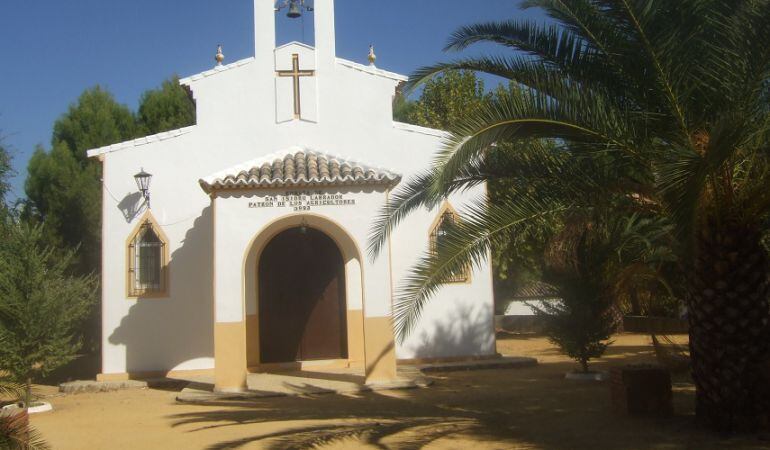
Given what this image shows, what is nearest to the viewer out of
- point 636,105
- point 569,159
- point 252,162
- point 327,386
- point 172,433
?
point 636,105

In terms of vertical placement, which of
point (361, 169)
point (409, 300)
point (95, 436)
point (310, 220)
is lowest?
point (95, 436)

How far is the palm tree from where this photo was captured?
7.52m

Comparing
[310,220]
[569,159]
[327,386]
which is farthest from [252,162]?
[569,159]

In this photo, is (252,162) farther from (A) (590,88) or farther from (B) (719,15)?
(B) (719,15)

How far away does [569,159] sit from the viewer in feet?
28.6

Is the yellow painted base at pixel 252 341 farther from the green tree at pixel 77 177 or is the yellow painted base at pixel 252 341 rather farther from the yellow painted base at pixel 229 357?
the green tree at pixel 77 177

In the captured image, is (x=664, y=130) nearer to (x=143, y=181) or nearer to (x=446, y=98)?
(x=143, y=181)

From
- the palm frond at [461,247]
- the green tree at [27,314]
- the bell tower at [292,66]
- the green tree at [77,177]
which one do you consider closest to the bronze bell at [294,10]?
the bell tower at [292,66]

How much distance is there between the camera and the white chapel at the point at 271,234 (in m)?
14.7

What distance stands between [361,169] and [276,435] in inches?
219

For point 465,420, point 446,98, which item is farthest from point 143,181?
point 446,98

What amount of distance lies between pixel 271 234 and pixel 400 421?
5.16m

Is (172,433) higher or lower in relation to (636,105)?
lower

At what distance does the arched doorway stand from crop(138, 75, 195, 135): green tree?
12755 millimetres
